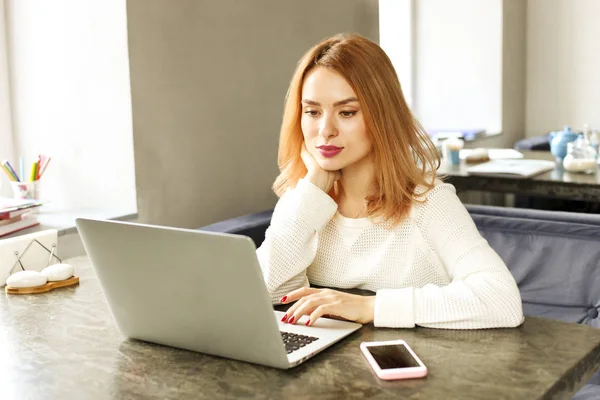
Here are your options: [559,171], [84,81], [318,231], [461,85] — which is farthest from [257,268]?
[461,85]

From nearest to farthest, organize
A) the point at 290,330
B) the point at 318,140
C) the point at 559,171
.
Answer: the point at 290,330
the point at 318,140
the point at 559,171

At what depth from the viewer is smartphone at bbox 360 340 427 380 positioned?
3.79 feet

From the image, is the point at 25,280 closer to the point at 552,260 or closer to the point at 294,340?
the point at 294,340

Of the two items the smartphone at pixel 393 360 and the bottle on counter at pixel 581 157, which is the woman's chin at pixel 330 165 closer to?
the smartphone at pixel 393 360

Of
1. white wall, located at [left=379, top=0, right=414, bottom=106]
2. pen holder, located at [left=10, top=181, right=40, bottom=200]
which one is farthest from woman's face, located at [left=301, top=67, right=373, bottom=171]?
white wall, located at [left=379, top=0, right=414, bottom=106]

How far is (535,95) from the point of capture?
5508 mm

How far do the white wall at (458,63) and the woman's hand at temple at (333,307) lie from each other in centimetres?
383

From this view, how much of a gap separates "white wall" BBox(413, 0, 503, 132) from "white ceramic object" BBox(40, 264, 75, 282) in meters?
3.67

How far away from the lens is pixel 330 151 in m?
1.67

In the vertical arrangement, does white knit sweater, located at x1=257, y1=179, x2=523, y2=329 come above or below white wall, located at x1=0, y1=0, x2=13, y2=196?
below

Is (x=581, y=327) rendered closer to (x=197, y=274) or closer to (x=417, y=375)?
(x=417, y=375)

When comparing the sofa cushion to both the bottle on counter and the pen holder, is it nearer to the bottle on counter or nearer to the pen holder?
the bottle on counter

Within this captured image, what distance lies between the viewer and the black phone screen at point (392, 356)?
1190 millimetres

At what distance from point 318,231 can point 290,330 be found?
39 centimetres
